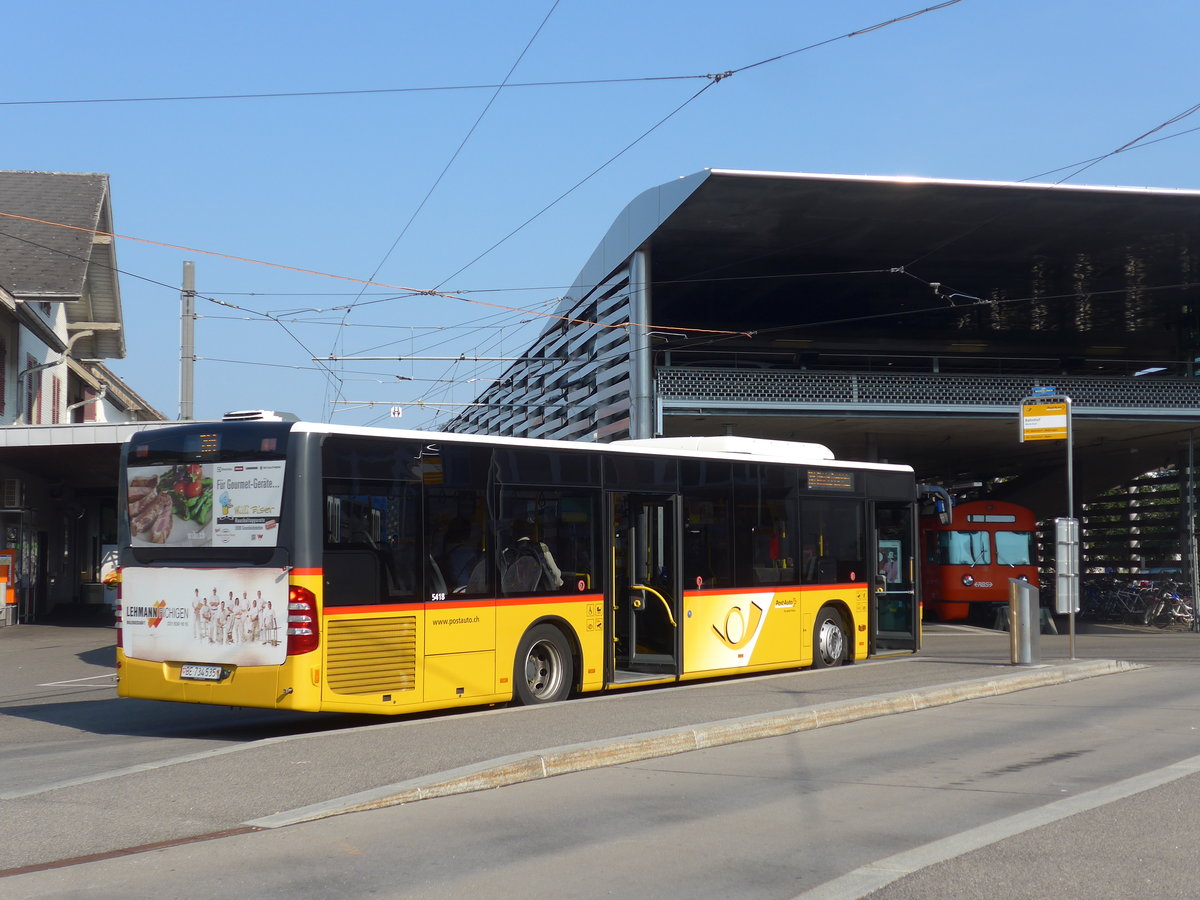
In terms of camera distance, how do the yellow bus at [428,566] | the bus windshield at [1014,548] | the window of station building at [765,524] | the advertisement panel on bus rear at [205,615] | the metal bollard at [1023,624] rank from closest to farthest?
the advertisement panel on bus rear at [205,615], the yellow bus at [428,566], the window of station building at [765,524], the metal bollard at [1023,624], the bus windshield at [1014,548]

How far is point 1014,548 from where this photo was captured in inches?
1305

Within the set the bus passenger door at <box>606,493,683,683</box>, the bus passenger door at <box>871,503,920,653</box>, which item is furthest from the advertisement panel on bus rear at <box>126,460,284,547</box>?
the bus passenger door at <box>871,503,920,653</box>

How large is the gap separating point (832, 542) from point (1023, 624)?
2.71m

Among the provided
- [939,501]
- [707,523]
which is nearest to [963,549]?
[939,501]

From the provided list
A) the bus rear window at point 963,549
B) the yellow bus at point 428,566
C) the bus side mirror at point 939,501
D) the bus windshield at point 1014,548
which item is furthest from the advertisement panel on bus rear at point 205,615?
the bus windshield at point 1014,548

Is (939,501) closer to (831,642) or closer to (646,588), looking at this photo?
(831,642)

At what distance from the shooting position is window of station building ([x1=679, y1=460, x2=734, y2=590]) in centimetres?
1525

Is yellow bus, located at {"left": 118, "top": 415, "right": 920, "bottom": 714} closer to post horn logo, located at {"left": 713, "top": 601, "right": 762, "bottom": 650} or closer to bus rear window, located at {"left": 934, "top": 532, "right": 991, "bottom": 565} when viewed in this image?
post horn logo, located at {"left": 713, "top": 601, "right": 762, "bottom": 650}

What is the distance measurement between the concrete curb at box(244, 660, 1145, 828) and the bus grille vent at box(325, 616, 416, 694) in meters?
2.42

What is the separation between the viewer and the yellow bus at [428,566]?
10953mm

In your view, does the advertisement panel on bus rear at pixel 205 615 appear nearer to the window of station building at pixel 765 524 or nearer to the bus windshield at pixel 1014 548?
the window of station building at pixel 765 524

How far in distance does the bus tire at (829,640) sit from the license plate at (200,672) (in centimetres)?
862

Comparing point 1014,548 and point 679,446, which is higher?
point 679,446

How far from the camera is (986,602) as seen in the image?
32.8m
